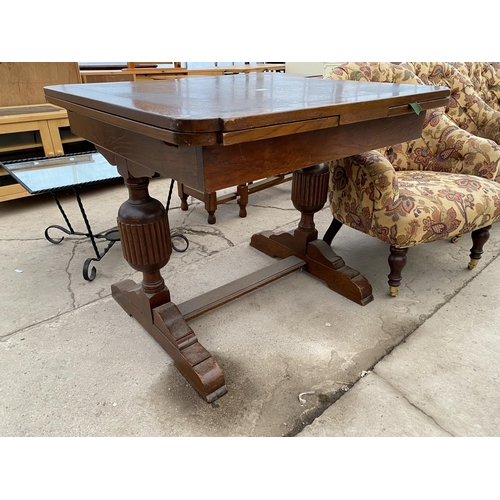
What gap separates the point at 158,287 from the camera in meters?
1.51

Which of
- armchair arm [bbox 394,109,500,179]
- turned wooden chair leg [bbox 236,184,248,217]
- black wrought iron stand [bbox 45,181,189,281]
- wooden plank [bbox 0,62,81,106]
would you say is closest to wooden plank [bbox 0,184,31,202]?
black wrought iron stand [bbox 45,181,189,281]

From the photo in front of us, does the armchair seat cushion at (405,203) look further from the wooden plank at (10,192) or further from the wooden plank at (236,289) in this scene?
the wooden plank at (10,192)

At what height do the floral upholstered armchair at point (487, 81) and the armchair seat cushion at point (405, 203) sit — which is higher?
the floral upholstered armchair at point (487, 81)

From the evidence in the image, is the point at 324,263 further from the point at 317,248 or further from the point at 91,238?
the point at 91,238

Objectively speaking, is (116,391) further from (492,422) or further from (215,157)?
(492,422)

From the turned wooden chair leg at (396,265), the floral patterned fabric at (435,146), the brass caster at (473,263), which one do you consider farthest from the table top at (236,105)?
the brass caster at (473,263)

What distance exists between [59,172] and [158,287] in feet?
4.05

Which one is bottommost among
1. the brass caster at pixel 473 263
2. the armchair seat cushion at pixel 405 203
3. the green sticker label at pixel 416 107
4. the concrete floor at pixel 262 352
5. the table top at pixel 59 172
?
the concrete floor at pixel 262 352

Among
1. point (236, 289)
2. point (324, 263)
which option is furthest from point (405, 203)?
point (236, 289)

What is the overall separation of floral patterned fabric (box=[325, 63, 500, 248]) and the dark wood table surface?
189 mm

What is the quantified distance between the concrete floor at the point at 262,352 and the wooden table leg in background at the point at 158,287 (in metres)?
0.06

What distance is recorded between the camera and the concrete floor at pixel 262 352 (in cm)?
123

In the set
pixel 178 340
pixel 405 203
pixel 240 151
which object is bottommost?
pixel 178 340

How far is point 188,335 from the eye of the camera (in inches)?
56.6
